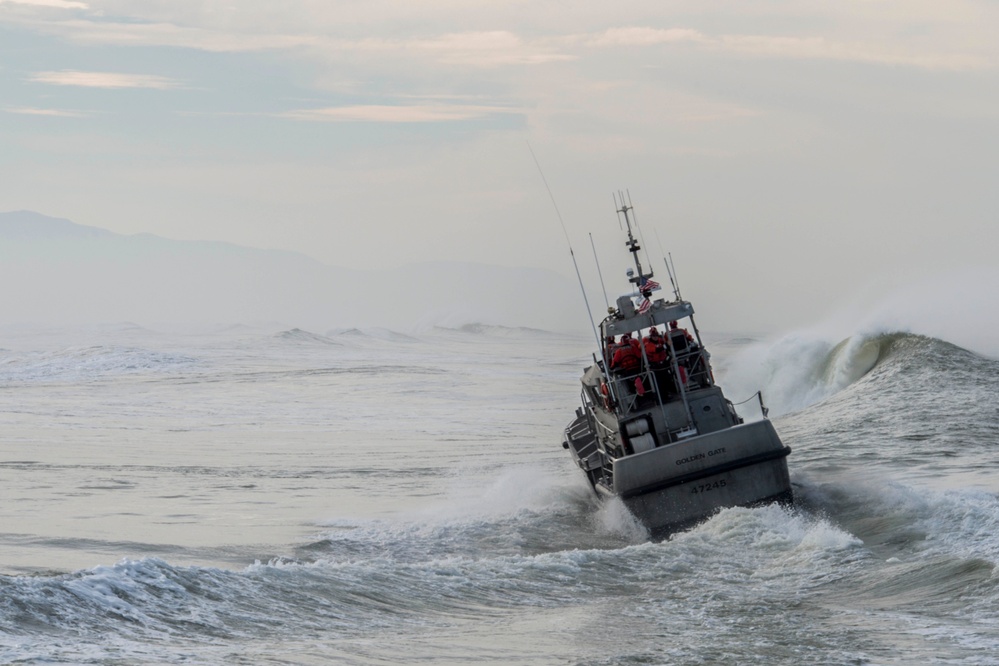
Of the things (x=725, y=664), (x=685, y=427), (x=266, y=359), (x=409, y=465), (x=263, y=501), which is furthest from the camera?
(x=266, y=359)

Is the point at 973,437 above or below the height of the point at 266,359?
below

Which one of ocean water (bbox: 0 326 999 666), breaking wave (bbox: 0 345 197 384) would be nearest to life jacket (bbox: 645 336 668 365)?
ocean water (bbox: 0 326 999 666)

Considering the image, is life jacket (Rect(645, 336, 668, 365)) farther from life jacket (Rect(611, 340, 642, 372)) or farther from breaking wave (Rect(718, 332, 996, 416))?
breaking wave (Rect(718, 332, 996, 416))

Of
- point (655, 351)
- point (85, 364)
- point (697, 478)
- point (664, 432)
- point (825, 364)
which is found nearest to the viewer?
point (697, 478)

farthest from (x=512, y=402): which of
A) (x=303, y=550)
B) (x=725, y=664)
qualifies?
(x=725, y=664)

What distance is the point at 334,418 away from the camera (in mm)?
29531

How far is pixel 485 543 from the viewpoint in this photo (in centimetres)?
1352

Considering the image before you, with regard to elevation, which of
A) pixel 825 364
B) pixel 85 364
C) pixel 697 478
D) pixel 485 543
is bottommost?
pixel 485 543

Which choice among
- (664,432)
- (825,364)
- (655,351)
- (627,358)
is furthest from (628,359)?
(825,364)

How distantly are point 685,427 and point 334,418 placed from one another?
16216 millimetres

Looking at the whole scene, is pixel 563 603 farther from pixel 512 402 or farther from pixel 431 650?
pixel 512 402

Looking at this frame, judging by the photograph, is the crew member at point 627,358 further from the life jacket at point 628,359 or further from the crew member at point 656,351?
the crew member at point 656,351

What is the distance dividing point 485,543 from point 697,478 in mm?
2712

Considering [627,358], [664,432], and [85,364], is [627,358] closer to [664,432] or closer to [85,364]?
[664,432]
